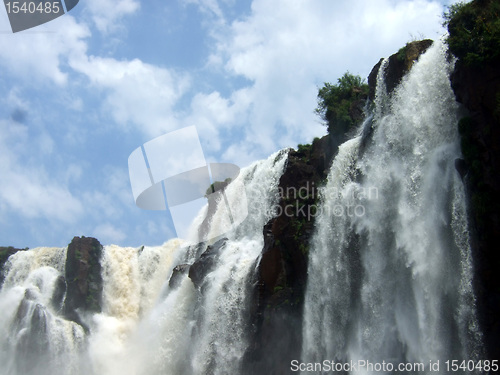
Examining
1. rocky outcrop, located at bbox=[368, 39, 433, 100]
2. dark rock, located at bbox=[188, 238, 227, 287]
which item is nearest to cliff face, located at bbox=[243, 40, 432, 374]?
rocky outcrop, located at bbox=[368, 39, 433, 100]

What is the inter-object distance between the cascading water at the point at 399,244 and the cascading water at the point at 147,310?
4.67 meters

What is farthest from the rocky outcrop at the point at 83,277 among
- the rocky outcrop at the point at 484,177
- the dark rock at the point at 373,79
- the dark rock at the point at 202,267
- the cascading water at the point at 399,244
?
the rocky outcrop at the point at 484,177

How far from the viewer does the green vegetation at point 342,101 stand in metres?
27.3

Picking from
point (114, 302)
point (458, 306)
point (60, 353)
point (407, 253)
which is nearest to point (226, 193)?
point (114, 302)

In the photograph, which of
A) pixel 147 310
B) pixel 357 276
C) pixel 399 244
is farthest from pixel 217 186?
pixel 399 244

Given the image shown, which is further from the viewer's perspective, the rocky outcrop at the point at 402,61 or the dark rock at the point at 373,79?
the dark rock at the point at 373,79

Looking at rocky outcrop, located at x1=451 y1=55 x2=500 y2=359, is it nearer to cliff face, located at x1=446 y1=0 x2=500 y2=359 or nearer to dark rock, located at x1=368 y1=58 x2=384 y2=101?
cliff face, located at x1=446 y1=0 x2=500 y2=359

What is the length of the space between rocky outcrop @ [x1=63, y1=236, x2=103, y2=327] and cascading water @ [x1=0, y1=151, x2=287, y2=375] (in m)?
0.61

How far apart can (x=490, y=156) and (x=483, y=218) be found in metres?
1.87

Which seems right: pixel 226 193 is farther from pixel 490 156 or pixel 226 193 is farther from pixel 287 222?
pixel 490 156

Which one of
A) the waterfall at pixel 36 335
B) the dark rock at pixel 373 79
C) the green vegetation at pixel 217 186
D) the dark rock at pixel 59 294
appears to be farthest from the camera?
the dark rock at pixel 59 294

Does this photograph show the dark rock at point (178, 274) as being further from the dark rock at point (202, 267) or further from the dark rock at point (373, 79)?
the dark rock at point (373, 79)

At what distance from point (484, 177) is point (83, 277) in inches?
1214

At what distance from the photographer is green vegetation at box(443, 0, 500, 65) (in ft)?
50.8
